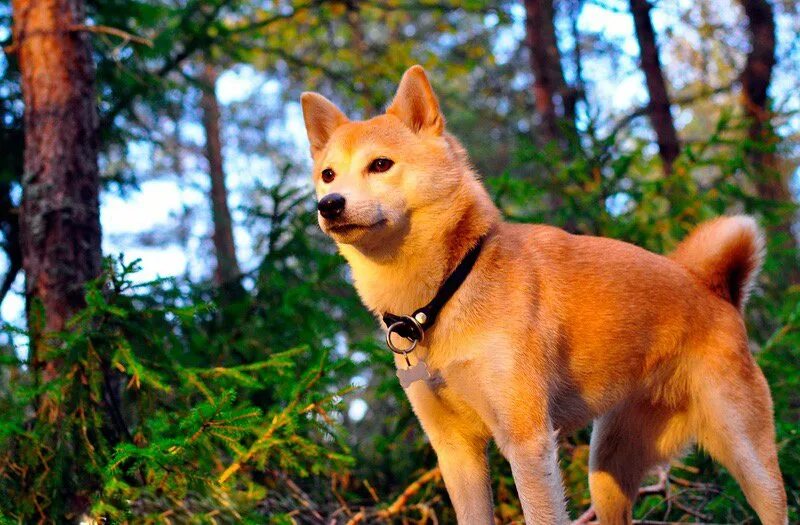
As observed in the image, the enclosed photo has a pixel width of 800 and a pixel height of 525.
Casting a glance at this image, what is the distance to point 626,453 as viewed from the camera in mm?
3545

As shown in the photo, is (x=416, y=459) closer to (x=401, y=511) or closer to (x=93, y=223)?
(x=401, y=511)

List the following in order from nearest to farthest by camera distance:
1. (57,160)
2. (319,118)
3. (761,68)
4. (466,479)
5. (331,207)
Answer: (331,207) < (466,479) < (319,118) < (57,160) < (761,68)

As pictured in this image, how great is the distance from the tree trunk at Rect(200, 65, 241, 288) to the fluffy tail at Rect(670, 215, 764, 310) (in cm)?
949

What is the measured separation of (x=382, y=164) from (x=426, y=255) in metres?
0.44

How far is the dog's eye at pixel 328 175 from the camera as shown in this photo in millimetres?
3410

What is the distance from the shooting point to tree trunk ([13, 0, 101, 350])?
4438mm

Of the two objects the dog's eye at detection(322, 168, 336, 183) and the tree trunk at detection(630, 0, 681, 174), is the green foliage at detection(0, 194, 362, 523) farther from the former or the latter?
the tree trunk at detection(630, 0, 681, 174)

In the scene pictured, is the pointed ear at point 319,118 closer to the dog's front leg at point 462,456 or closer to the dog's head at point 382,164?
the dog's head at point 382,164

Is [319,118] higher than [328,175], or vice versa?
[319,118]

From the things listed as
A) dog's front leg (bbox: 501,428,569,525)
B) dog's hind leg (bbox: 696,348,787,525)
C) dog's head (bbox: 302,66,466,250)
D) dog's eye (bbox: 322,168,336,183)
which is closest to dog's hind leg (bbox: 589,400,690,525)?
dog's hind leg (bbox: 696,348,787,525)

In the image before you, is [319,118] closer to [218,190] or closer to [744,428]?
[744,428]

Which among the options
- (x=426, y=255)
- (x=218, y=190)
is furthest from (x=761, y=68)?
(x=218, y=190)

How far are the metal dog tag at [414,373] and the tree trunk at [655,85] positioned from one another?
18.0ft

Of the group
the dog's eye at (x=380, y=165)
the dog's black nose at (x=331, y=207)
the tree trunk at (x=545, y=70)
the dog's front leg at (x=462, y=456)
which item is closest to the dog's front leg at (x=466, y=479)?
the dog's front leg at (x=462, y=456)
